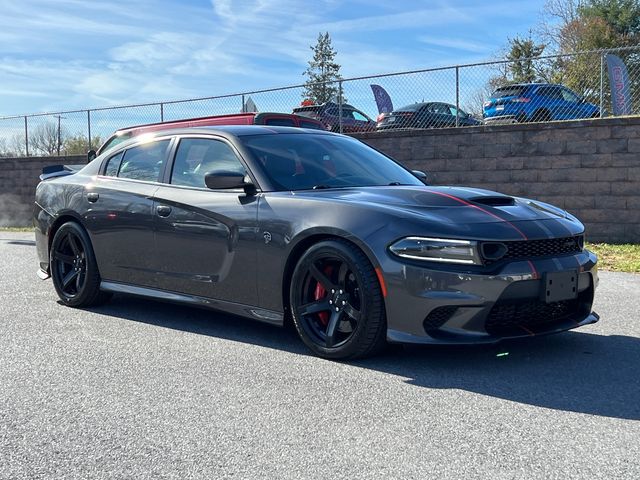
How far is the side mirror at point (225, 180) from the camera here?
15.5 ft

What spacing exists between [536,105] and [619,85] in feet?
4.81

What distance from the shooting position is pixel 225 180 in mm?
4738

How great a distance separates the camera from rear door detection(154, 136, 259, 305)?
15.6 feet

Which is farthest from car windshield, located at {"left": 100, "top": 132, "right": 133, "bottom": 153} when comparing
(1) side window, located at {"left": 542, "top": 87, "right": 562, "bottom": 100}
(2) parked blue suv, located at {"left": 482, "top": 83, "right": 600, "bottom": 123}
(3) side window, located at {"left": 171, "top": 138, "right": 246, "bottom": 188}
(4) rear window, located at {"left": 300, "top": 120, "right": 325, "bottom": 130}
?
(1) side window, located at {"left": 542, "top": 87, "right": 562, "bottom": 100}

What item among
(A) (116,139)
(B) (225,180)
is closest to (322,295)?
(B) (225,180)

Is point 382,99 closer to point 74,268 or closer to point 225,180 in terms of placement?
point 74,268

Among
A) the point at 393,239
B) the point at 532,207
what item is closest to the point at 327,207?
the point at 393,239

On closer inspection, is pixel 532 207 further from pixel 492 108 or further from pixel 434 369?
pixel 492 108

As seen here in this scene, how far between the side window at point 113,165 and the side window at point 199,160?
789 millimetres

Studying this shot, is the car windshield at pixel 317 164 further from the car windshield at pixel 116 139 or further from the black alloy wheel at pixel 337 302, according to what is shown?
the car windshield at pixel 116 139

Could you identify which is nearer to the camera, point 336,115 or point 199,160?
point 199,160

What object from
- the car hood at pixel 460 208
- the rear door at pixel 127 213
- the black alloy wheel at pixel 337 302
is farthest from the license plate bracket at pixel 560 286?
the rear door at pixel 127 213

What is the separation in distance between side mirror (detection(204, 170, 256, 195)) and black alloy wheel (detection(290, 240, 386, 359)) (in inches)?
28.7

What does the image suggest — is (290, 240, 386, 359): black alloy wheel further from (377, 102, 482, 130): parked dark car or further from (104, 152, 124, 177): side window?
(377, 102, 482, 130): parked dark car
